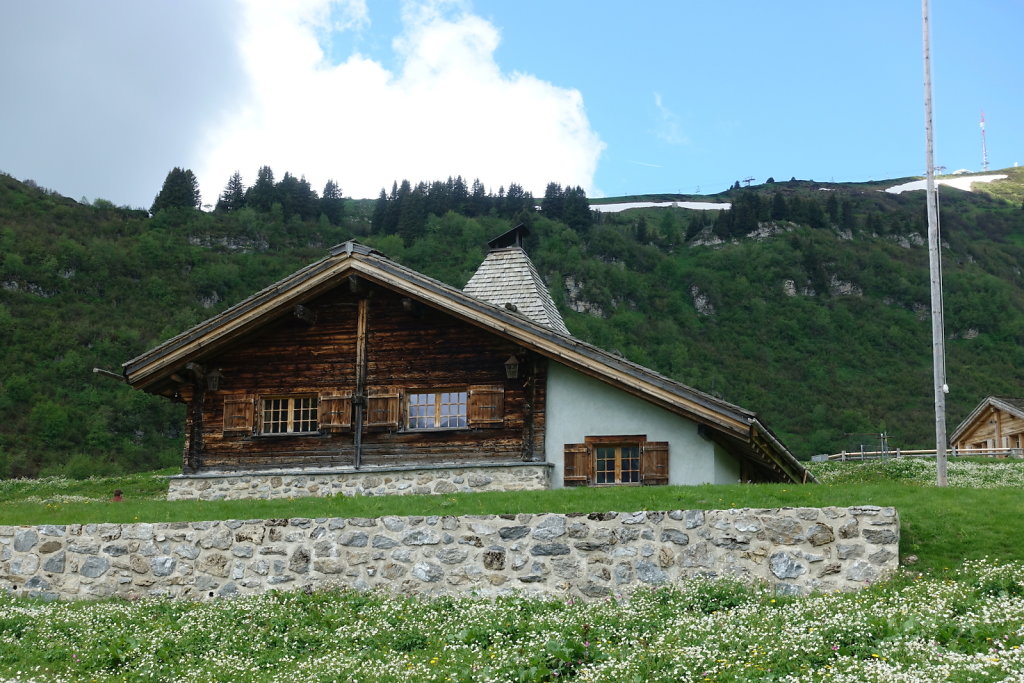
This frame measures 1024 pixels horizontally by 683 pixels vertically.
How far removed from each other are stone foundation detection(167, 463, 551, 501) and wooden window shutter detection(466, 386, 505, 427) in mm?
958

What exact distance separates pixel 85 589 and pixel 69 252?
8612 cm

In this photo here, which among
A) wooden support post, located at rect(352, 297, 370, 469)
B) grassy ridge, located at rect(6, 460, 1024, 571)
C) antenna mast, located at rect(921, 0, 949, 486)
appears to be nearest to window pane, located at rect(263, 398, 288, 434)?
wooden support post, located at rect(352, 297, 370, 469)

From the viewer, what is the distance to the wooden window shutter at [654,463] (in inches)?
840

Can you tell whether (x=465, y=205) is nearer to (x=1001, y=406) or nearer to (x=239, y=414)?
(x=1001, y=406)

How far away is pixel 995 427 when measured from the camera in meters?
62.0

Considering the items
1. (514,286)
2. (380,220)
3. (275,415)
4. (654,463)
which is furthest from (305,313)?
(380,220)

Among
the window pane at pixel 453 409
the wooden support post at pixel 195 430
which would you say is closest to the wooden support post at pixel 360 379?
the window pane at pixel 453 409

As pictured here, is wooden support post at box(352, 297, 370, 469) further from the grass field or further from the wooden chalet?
the grass field

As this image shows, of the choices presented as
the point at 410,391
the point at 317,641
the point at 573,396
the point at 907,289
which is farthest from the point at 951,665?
the point at 907,289

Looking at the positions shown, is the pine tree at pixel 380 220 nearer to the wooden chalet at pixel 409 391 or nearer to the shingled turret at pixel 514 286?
the shingled turret at pixel 514 286

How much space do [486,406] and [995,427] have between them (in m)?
49.3

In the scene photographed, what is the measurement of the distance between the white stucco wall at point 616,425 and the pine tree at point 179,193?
106 meters

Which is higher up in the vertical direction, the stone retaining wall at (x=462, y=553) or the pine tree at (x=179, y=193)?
the pine tree at (x=179, y=193)

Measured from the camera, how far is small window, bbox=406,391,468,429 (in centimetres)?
2281
